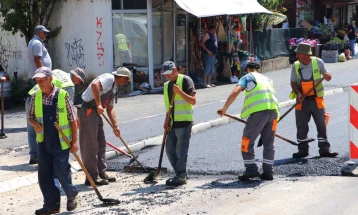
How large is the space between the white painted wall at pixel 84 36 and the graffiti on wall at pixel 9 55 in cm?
144

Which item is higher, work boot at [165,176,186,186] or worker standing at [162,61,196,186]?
worker standing at [162,61,196,186]

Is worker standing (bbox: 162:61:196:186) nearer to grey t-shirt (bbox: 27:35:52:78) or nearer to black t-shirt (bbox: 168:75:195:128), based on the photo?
black t-shirt (bbox: 168:75:195:128)

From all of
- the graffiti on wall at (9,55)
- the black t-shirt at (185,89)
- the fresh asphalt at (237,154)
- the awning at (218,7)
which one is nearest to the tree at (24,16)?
the graffiti on wall at (9,55)

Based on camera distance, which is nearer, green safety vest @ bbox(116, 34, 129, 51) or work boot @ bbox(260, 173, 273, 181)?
work boot @ bbox(260, 173, 273, 181)

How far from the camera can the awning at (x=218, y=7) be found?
19688mm

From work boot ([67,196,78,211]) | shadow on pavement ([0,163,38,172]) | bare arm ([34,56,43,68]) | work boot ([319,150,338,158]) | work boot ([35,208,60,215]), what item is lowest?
shadow on pavement ([0,163,38,172])

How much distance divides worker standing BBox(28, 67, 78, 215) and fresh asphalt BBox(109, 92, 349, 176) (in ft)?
8.58

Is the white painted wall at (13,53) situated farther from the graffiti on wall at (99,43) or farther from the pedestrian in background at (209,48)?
the pedestrian in background at (209,48)

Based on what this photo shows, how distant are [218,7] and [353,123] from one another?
1154 cm

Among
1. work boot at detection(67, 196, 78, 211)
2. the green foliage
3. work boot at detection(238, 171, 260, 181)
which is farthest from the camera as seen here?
the green foliage

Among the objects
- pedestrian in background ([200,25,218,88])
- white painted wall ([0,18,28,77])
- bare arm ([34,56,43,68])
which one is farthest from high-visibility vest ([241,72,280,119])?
white painted wall ([0,18,28,77])

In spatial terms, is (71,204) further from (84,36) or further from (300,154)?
(84,36)

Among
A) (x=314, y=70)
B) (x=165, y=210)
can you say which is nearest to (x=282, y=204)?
(x=165, y=210)

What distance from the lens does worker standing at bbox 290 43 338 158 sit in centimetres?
1101
